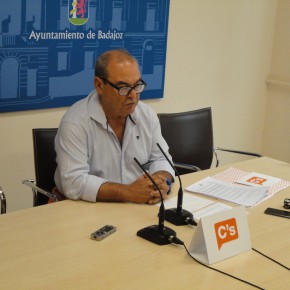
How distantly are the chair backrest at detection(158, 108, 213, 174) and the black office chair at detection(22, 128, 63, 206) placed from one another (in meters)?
0.82

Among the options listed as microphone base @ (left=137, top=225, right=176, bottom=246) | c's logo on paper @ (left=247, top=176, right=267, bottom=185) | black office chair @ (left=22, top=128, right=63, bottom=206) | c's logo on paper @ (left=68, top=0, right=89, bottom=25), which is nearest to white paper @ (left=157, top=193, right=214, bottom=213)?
microphone base @ (left=137, top=225, right=176, bottom=246)

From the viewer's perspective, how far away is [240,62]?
4.66 metres

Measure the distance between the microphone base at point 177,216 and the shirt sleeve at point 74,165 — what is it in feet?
1.15

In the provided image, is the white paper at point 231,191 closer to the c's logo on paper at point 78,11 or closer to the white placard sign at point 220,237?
the white placard sign at point 220,237

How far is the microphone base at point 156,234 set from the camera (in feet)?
6.65

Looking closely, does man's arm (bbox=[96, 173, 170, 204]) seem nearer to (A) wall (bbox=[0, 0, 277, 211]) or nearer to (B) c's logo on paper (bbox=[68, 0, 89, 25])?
(A) wall (bbox=[0, 0, 277, 211])

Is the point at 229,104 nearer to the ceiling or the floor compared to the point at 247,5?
nearer to the floor

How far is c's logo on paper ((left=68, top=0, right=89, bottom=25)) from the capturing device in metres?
3.42

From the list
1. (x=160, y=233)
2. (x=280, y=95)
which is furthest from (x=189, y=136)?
(x=280, y=95)

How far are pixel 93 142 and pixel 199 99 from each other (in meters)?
1.96

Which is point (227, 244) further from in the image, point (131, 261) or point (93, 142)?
point (93, 142)

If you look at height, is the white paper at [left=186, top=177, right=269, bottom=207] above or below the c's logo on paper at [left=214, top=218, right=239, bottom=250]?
below

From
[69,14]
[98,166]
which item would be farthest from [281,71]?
[98,166]

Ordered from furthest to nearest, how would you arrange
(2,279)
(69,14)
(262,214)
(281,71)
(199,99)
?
1. (281,71)
2. (199,99)
3. (69,14)
4. (262,214)
5. (2,279)
